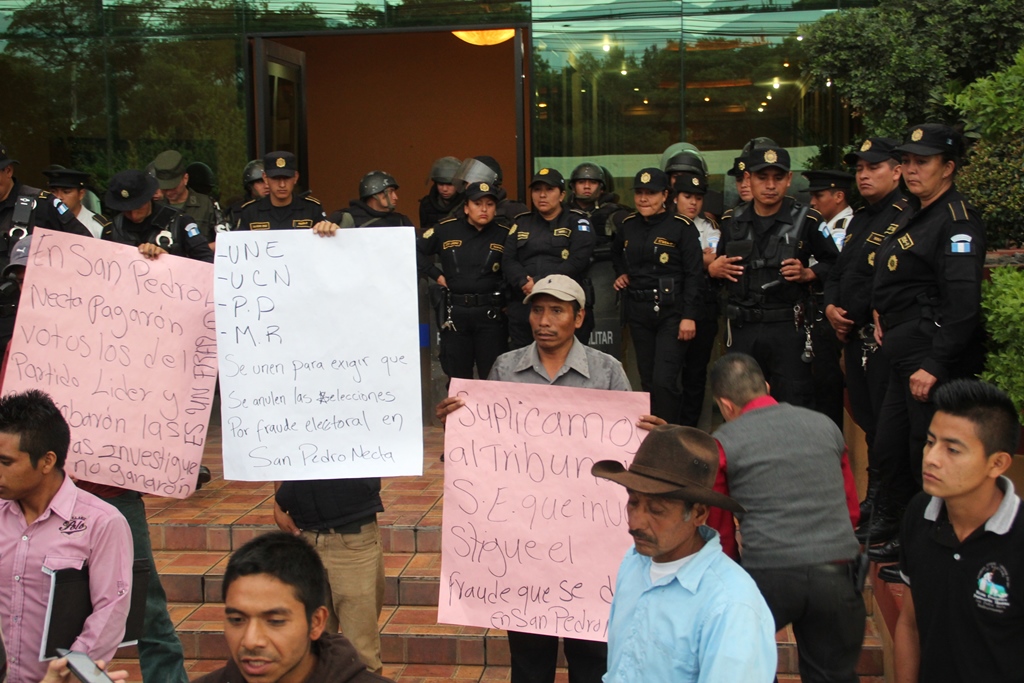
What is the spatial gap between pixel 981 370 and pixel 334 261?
9.79 ft

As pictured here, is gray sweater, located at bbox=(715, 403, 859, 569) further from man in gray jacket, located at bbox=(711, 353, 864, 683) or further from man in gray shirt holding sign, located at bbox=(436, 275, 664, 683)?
man in gray shirt holding sign, located at bbox=(436, 275, 664, 683)

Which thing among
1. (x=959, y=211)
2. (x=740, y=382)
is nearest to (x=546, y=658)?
(x=740, y=382)

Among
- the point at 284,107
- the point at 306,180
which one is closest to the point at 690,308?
the point at 284,107

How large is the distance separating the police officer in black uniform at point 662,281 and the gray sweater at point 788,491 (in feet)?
12.1

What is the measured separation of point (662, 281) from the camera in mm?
7484

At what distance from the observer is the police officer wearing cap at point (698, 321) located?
772 cm

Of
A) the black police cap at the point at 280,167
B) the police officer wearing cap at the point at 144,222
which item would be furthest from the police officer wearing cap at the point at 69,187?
the police officer wearing cap at the point at 144,222

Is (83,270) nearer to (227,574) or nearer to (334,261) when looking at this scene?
(334,261)

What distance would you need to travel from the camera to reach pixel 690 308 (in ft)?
24.2

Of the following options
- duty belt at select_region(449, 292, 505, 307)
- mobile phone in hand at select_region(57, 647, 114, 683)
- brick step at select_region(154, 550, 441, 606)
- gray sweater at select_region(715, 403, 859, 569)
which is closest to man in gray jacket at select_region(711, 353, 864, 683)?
gray sweater at select_region(715, 403, 859, 569)

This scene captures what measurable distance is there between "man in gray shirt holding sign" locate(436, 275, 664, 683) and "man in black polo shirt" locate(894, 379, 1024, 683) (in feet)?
4.40

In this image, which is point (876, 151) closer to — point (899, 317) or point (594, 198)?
point (899, 317)

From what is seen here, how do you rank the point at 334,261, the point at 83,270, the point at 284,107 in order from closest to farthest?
→ the point at 334,261 → the point at 83,270 → the point at 284,107

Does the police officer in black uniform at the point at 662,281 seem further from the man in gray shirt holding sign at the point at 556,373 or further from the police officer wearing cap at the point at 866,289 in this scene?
the man in gray shirt holding sign at the point at 556,373
